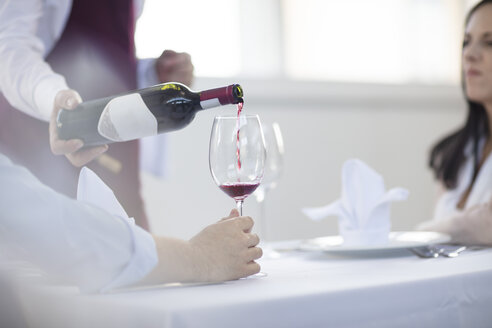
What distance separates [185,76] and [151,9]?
1.24m

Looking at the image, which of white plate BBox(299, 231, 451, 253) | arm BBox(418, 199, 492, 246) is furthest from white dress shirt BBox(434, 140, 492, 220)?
white plate BBox(299, 231, 451, 253)

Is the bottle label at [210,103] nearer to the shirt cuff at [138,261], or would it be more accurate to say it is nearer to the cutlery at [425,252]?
the shirt cuff at [138,261]

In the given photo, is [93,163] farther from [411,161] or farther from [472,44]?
[411,161]

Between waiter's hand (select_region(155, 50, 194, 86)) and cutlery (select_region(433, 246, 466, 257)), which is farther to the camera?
waiter's hand (select_region(155, 50, 194, 86))

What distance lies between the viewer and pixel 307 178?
9.08ft

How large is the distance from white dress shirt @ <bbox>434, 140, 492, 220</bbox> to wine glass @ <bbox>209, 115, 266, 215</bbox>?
1155 millimetres

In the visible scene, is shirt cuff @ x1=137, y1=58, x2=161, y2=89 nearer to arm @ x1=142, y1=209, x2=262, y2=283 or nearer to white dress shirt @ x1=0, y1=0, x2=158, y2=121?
white dress shirt @ x1=0, y1=0, x2=158, y2=121

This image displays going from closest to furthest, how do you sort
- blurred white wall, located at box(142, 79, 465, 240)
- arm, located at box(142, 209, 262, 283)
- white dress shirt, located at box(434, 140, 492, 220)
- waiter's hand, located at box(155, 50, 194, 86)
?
arm, located at box(142, 209, 262, 283), waiter's hand, located at box(155, 50, 194, 86), white dress shirt, located at box(434, 140, 492, 220), blurred white wall, located at box(142, 79, 465, 240)

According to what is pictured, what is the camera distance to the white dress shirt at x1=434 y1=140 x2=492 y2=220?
1.81 meters

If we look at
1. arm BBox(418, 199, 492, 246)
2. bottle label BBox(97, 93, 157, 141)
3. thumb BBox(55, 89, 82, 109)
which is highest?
thumb BBox(55, 89, 82, 109)

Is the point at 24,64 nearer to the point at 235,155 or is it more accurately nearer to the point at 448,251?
the point at 235,155

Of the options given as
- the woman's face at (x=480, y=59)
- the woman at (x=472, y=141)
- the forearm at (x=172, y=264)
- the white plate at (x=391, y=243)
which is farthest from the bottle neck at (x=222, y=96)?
the woman's face at (x=480, y=59)

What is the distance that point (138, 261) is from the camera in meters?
0.65

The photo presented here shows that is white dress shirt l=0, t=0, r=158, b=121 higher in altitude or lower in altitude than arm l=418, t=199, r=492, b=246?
higher
